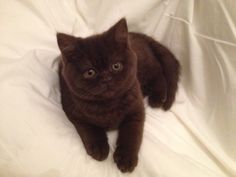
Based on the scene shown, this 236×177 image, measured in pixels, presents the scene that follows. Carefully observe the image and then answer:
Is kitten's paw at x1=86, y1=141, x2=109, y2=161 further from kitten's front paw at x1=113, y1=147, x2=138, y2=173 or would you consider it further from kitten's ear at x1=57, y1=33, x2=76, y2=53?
kitten's ear at x1=57, y1=33, x2=76, y2=53

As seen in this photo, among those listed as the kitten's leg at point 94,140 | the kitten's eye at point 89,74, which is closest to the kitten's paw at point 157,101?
the kitten's leg at point 94,140

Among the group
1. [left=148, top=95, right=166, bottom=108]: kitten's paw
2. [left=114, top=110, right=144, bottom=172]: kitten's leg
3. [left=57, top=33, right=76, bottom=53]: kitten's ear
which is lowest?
[left=148, top=95, right=166, bottom=108]: kitten's paw

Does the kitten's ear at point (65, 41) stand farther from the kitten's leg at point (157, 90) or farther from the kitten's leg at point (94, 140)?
the kitten's leg at point (157, 90)

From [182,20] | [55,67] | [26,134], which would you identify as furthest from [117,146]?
[182,20]

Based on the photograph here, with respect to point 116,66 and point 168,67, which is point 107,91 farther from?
point 168,67

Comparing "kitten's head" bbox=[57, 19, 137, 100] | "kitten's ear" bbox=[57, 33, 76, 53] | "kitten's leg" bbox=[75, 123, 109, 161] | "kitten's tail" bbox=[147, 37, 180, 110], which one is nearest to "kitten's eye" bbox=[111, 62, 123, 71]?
"kitten's head" bbox=[57, 19, 137, 100]

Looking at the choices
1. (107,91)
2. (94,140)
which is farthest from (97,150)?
(107,91)
